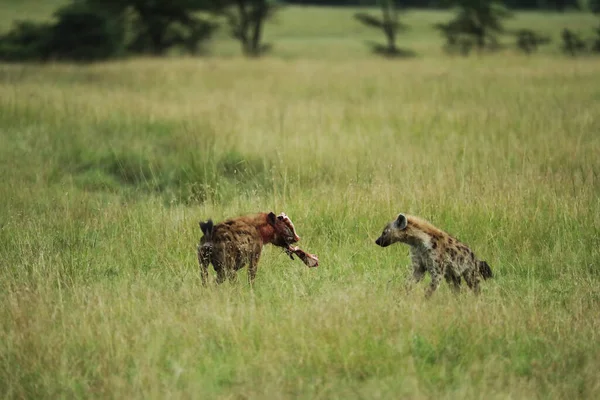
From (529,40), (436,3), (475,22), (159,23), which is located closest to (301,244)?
(159,23)

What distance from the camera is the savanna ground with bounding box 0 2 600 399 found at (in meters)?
4.80

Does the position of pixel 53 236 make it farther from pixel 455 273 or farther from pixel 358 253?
pixel 455 273

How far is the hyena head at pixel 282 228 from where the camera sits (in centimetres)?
617

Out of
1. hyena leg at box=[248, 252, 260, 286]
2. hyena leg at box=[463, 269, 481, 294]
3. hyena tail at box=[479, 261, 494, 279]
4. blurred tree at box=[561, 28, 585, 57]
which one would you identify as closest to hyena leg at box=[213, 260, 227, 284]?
hyena leg at box=[248, 252, 260, 286]

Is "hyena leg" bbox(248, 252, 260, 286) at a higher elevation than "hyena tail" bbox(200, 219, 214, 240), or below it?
below

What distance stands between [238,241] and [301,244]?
169 centimetres

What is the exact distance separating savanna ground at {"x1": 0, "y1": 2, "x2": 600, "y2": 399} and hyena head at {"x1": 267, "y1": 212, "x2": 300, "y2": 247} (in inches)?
13.8

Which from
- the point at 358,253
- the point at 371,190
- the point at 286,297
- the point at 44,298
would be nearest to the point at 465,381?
the point at 286,297

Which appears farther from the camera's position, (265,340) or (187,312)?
(187,312)

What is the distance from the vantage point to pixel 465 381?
4.63 meters

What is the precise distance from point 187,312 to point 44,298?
1.12 m

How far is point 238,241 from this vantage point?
5.84 m

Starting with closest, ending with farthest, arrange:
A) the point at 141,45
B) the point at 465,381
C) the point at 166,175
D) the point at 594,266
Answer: the point at 465,381, the point at 594,266, the point at 166,175, the point at 141,45

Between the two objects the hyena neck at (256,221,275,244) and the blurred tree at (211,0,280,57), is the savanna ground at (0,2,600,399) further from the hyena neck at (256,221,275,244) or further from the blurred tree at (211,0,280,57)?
the blurred tree at (211,0,280,57)
